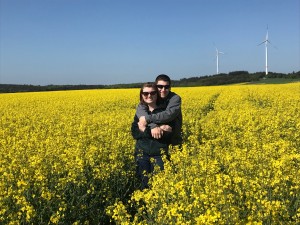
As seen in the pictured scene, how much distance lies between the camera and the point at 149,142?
20.3 ft

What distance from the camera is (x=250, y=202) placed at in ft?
12.2

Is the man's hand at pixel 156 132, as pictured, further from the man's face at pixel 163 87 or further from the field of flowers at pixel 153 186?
the man's face at pixel 163 87

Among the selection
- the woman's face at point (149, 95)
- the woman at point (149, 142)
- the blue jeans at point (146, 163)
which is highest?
the woman's face at point (149, 95)

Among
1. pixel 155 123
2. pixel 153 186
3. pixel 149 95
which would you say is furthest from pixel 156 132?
pixel 153 186

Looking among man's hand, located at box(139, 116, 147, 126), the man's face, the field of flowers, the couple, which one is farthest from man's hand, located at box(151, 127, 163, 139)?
the man's face

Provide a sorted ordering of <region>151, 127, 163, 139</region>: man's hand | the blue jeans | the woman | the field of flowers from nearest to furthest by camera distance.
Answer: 1. the field of flowers
2. <region>151, 127, 163, 139</region>: man's hand
3. the woman
4. the blue jeans

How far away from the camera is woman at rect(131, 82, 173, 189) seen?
6055 millimetres

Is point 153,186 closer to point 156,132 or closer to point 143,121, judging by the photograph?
point 156,132

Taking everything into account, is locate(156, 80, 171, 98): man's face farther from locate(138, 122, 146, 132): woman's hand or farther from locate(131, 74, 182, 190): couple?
locate(138, 122, 146, 132): woman's hand

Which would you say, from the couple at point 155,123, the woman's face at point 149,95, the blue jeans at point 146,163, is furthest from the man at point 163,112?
the blue jeans at point 146,163

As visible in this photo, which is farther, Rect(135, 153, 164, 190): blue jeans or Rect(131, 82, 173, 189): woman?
Rect(135, 153, 164, 190): blue jeans

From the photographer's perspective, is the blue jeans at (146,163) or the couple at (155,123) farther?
the blue jeans at (146,163)

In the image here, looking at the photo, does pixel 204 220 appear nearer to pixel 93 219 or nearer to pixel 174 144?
pixel 93 219

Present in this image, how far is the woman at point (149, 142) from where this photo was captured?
6.05 meters
